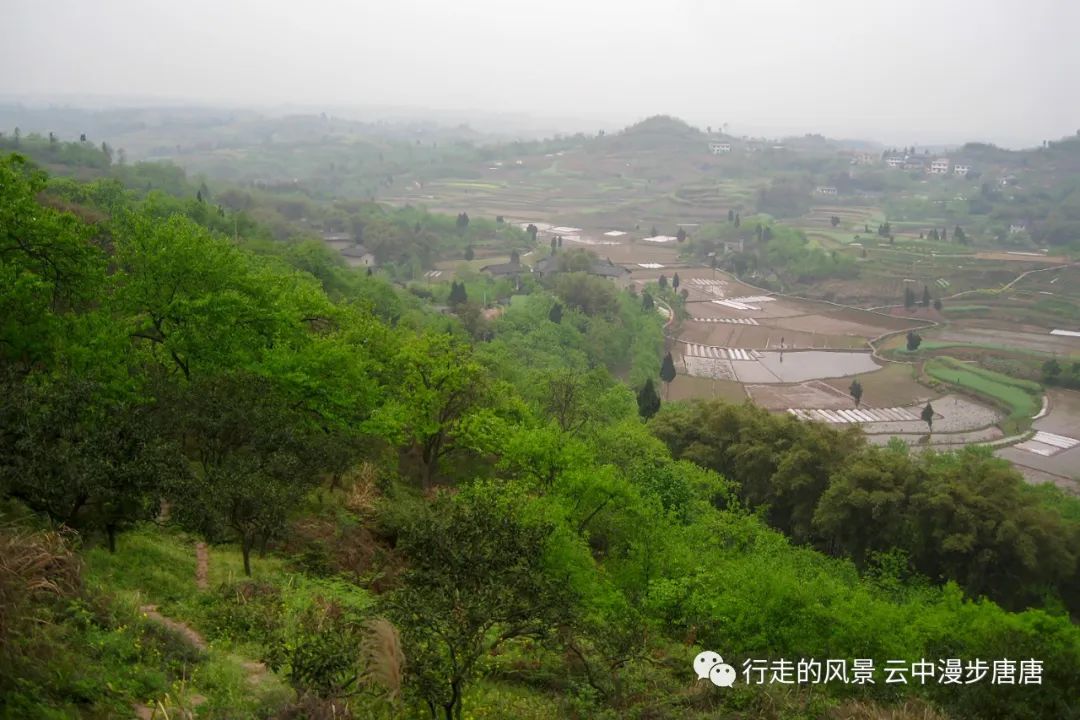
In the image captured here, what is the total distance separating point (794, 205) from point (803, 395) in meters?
76.9

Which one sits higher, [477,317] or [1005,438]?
[477,317]

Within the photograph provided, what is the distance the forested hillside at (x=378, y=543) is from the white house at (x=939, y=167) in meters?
135

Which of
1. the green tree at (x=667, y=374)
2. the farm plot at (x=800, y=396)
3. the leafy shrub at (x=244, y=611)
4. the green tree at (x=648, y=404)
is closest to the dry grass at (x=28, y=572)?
the leafy shrub at (x=244, y=611)

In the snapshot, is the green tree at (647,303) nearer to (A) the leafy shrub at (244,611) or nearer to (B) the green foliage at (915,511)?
(B) the green foliage at (915,511)

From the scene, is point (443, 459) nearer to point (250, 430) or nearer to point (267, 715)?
point (250, 430)

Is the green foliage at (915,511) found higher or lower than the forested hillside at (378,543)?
lower

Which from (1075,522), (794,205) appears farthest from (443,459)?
(794,205)

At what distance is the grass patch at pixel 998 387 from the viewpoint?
43.1 metres

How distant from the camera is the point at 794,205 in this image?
11506 cm

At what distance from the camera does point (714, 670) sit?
9375 mm

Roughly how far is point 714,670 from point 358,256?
60.3 metres

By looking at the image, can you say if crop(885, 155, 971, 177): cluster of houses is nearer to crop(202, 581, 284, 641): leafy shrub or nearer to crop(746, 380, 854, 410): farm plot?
crop(746, 380, 854, 410): farm plot

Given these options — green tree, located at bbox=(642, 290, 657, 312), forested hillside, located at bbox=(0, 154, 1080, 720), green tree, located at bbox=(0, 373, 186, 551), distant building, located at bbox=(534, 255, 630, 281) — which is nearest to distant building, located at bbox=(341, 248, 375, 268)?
distant building, located at bbox=(534, 255, 630, 281)

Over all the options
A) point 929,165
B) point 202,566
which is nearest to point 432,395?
point 202,566
